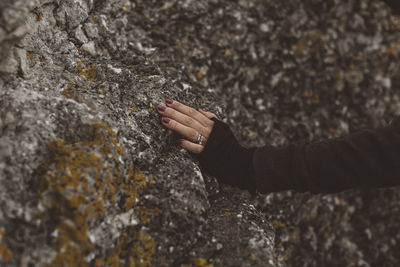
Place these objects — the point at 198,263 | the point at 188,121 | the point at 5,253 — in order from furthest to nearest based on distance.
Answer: the point at 188,121, the point at 198,263, the point at 5,253

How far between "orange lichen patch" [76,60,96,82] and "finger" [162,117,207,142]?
22.2 inches

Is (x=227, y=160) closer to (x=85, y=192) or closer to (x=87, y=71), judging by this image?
(x=85, y=192)

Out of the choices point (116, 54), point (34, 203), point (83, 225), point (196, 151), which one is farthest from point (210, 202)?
point (116, 54)

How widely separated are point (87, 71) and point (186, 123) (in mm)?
753

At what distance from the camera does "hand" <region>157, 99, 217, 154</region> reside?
2.01 metres

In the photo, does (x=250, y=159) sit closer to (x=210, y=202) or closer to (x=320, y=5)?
(x=210, y=202)

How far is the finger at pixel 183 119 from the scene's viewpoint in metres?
2.02

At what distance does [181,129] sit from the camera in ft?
6.61

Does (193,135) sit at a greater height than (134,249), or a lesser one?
greater

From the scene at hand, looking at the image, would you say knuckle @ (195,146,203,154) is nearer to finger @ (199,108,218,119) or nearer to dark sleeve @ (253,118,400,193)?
finger @ (199,108,218,119)

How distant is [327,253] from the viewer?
2484mm

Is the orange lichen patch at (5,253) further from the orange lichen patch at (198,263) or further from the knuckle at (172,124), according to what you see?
the knuckle at (172,124)

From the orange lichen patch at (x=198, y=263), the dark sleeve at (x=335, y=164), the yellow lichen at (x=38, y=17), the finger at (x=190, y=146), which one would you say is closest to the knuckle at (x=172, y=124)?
the finger at (x=190, y=146)

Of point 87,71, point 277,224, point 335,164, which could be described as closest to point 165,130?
point 87,71
